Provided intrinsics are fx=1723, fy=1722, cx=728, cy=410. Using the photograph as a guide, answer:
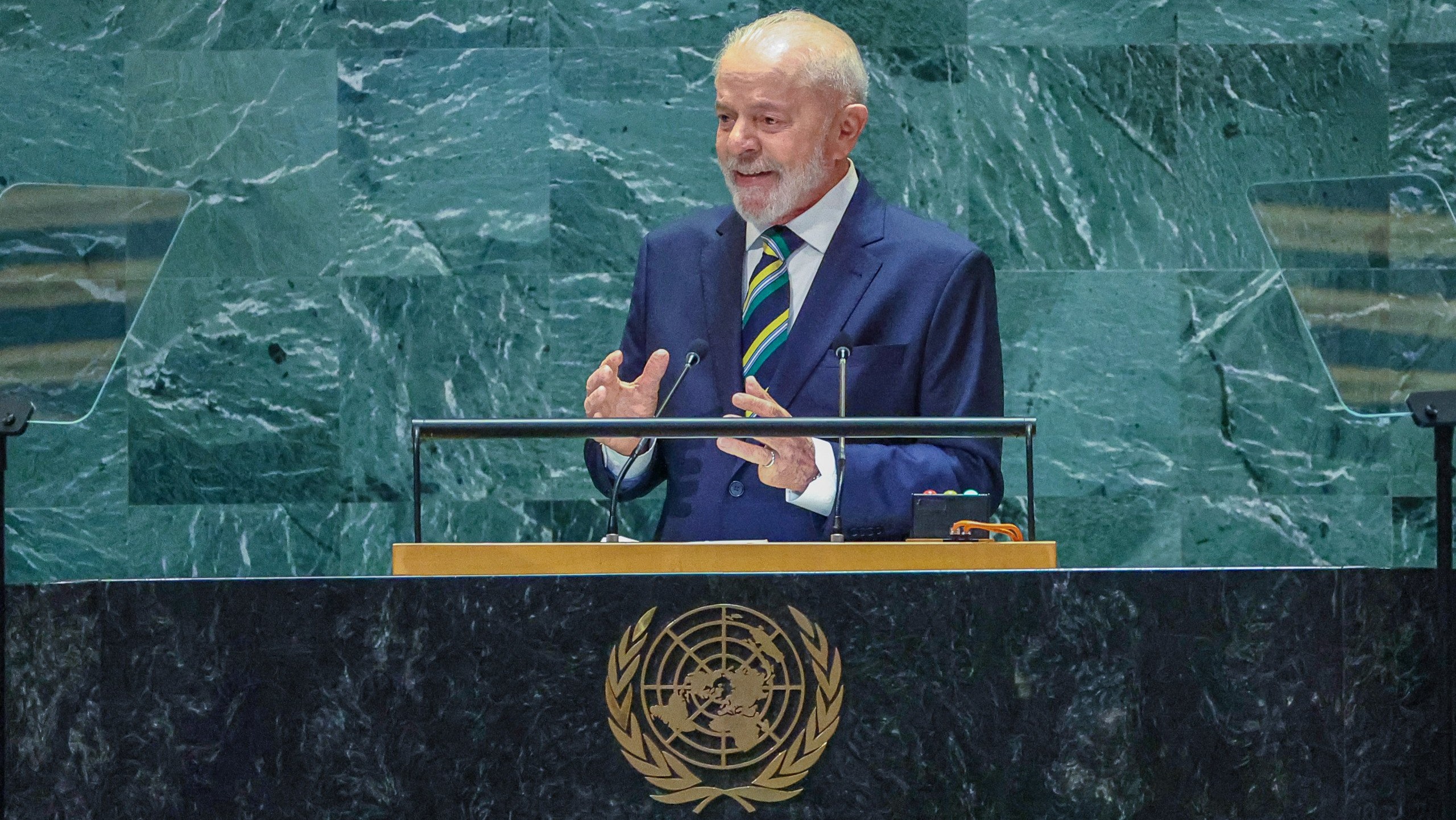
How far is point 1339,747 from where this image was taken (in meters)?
2.37

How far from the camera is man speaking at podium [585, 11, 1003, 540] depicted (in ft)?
11.1

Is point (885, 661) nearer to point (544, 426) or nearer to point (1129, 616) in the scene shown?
point (1129, 616)

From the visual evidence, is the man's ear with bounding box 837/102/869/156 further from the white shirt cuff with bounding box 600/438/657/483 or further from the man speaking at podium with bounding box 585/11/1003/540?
the white shirt cuff with bounding box 600/438/657/483

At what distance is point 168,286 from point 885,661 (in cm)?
346

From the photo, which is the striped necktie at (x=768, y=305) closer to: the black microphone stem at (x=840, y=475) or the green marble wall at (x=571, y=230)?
the black microphone stem at (x=840, y=475)

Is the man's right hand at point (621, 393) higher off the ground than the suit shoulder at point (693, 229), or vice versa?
the suit shoulder at point (693, 229)

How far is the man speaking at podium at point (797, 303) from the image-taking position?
11.1 feet

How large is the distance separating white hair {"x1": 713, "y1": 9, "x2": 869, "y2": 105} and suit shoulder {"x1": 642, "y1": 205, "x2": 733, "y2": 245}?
343 mm

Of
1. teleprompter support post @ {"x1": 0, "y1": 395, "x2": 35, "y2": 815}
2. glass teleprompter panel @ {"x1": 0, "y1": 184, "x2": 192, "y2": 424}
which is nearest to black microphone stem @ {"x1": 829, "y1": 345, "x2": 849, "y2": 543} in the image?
teleprompter support post @ {"x1": 0, "y1": 395, "x2": 35, "y2": 815}

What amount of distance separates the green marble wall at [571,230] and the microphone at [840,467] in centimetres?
217

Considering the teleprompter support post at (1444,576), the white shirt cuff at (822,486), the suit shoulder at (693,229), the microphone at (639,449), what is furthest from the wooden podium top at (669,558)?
the suit shoulder at (693,229)

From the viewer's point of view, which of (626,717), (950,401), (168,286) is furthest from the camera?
(168,286)

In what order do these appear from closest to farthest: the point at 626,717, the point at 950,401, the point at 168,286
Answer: the point at 626,717 < the point at 950,401 < the point at 168,286

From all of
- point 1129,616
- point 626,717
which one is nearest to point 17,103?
point 626,717
